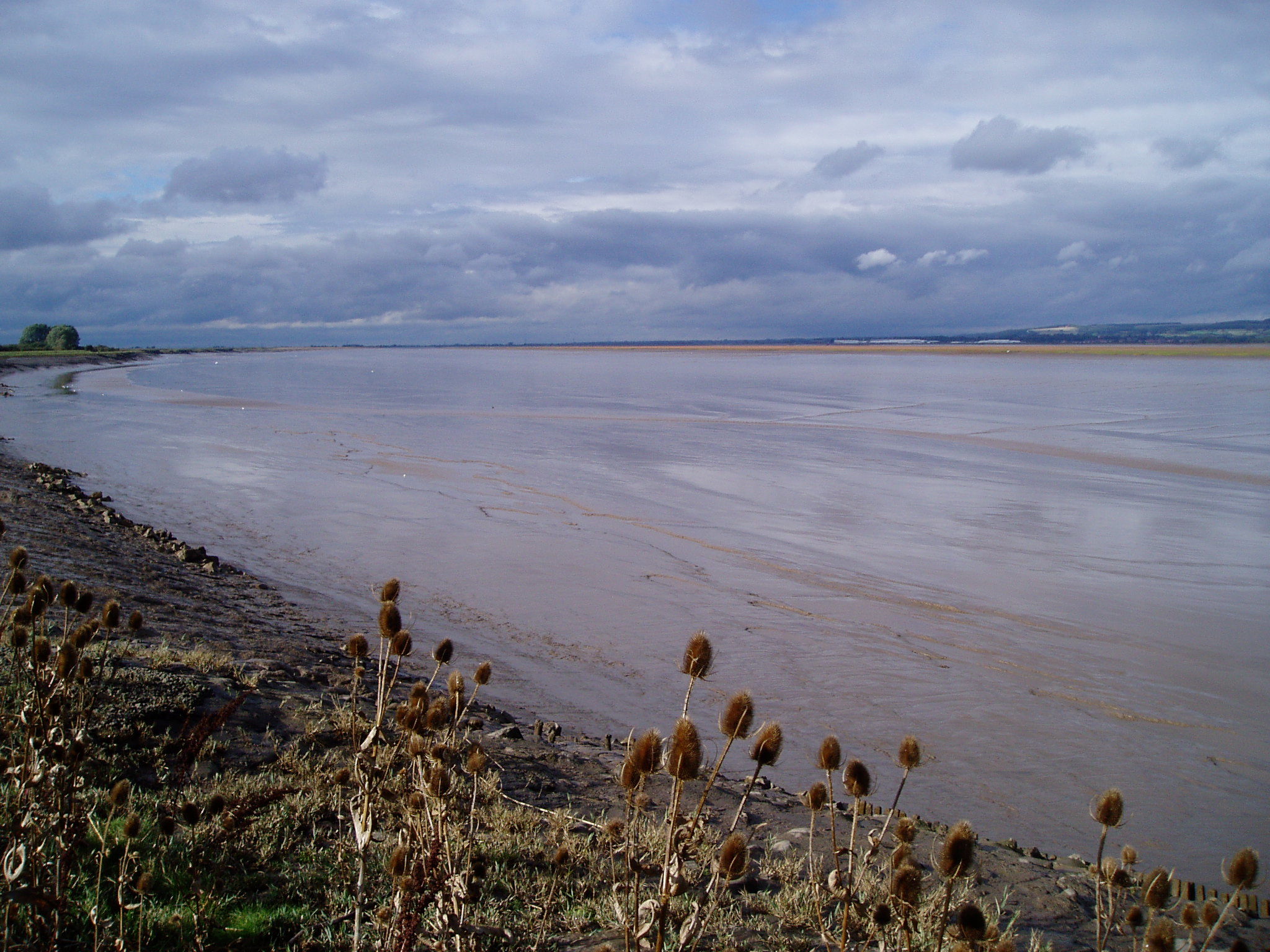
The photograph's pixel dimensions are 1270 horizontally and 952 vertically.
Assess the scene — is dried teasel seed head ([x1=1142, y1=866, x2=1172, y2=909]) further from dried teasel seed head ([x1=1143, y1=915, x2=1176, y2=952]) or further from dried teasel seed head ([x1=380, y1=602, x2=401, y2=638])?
dried teasel seed head ([x1=380, y1=602, x2=401, y2=638])

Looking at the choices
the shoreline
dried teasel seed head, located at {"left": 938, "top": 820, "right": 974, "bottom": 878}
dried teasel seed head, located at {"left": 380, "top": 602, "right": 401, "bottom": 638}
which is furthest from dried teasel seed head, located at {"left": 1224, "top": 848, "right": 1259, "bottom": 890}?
dried teasel seed head, located at {"left": 380, "top": 602, "right": 401, "bottom": 638}

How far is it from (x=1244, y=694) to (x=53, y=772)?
972 centimetres

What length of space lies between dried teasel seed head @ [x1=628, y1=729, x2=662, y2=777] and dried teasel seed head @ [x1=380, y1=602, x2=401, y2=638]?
99cm

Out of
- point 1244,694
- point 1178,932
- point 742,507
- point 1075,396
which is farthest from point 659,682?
point 1075,396

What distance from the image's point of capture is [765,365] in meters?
101

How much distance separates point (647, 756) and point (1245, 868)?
1.45 meters

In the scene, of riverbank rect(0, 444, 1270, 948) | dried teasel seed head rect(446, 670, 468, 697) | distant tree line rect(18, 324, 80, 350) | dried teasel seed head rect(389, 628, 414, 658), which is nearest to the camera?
dried teasel seed head rect(389, 628, 414, 658)

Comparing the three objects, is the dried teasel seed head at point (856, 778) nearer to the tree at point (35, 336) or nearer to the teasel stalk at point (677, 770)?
the teasel stalk at point (677, 770)

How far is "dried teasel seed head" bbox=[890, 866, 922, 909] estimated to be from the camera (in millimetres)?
1896

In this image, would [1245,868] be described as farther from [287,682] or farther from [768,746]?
[287,682]

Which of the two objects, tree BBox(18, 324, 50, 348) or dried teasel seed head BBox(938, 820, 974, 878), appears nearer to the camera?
dried teasel seed head BBox(938, 820, 974, 878)

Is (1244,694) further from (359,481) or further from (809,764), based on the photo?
(359,481)

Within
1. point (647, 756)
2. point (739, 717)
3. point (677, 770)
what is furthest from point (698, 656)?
point (677, 770)

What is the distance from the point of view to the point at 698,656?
2.30 metres
